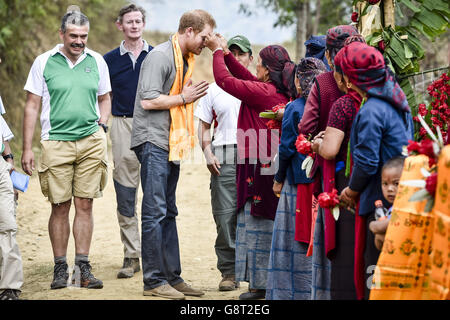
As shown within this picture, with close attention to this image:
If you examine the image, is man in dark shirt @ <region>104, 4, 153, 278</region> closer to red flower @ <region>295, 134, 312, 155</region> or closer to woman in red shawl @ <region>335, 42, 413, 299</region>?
red flower @ <region>295, 134, 312, 155</region>

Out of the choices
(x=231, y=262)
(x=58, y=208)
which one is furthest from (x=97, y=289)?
(x=231, y=262)

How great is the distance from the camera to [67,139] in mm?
6445

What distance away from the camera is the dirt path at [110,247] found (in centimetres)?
639

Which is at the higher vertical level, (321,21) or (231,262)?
(321,21)

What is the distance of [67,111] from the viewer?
6430mm

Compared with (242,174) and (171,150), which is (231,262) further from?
(171,150)

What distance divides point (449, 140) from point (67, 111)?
3796 millimetres

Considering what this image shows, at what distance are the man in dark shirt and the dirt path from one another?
378 mm

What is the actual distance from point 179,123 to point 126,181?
5.05ft

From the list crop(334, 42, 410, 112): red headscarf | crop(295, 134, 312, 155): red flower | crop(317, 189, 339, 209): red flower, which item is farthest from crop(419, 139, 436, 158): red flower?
crop(295, 134, 312, 155): red flower

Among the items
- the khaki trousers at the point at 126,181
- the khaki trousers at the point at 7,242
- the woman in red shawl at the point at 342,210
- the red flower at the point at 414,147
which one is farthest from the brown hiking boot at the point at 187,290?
the red flower at the point at 414,147

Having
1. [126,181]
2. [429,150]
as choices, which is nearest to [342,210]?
[429,150]

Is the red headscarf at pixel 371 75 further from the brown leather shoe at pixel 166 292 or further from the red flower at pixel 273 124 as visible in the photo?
the brown leather shoe at pixel 166 292

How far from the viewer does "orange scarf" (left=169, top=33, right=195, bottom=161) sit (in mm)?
6031
